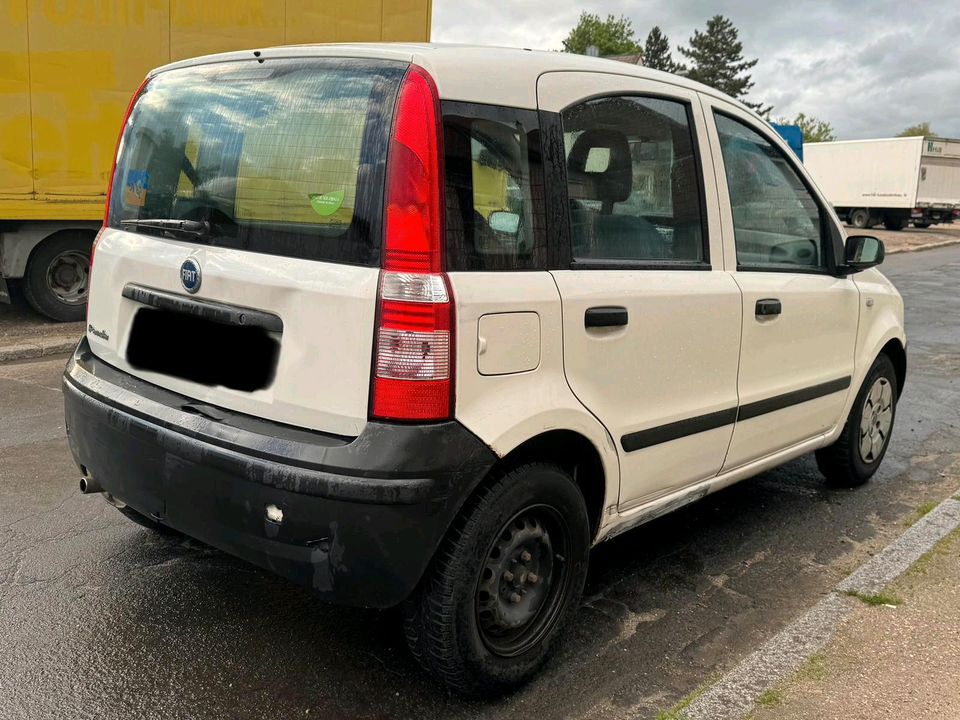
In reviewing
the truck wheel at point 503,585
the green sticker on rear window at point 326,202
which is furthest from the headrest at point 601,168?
the truck wheel at point 503,585

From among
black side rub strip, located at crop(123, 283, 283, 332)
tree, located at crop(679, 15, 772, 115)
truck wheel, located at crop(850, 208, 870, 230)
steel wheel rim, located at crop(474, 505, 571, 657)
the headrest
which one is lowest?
steel wheel rim, located at crop(474, 505, 571, 657)

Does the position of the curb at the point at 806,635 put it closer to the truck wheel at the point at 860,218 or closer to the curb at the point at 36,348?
the curb at the point at 36,348

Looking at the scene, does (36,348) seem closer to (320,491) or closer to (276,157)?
(276,157)

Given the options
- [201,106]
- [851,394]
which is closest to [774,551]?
[851,394]

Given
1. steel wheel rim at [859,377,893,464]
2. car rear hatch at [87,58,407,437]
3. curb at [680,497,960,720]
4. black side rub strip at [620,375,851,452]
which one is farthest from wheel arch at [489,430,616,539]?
steel wheel rim at [859,377,893,464]

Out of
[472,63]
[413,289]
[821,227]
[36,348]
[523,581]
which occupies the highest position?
[472,63]

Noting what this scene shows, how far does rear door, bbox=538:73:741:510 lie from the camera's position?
2.74 metres

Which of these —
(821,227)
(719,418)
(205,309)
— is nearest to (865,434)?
(821,227)

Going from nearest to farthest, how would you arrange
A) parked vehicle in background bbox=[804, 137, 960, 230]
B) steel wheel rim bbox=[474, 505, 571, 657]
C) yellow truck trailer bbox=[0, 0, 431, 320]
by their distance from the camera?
steel wheel rim bbox=[474, 505, 571, 657], yellow truck trailer bbox=[0, 0, 431, 320], parked vehicle in background bbox=[804, 137, 960, 230]

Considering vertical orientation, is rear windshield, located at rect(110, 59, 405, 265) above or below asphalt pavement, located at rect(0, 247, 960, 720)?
above

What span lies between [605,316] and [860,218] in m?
35.2

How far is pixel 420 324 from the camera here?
90.3 inches

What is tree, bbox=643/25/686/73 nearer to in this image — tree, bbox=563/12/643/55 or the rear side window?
tree, bbox=563/12/643/55

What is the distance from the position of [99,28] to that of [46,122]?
103 cm
